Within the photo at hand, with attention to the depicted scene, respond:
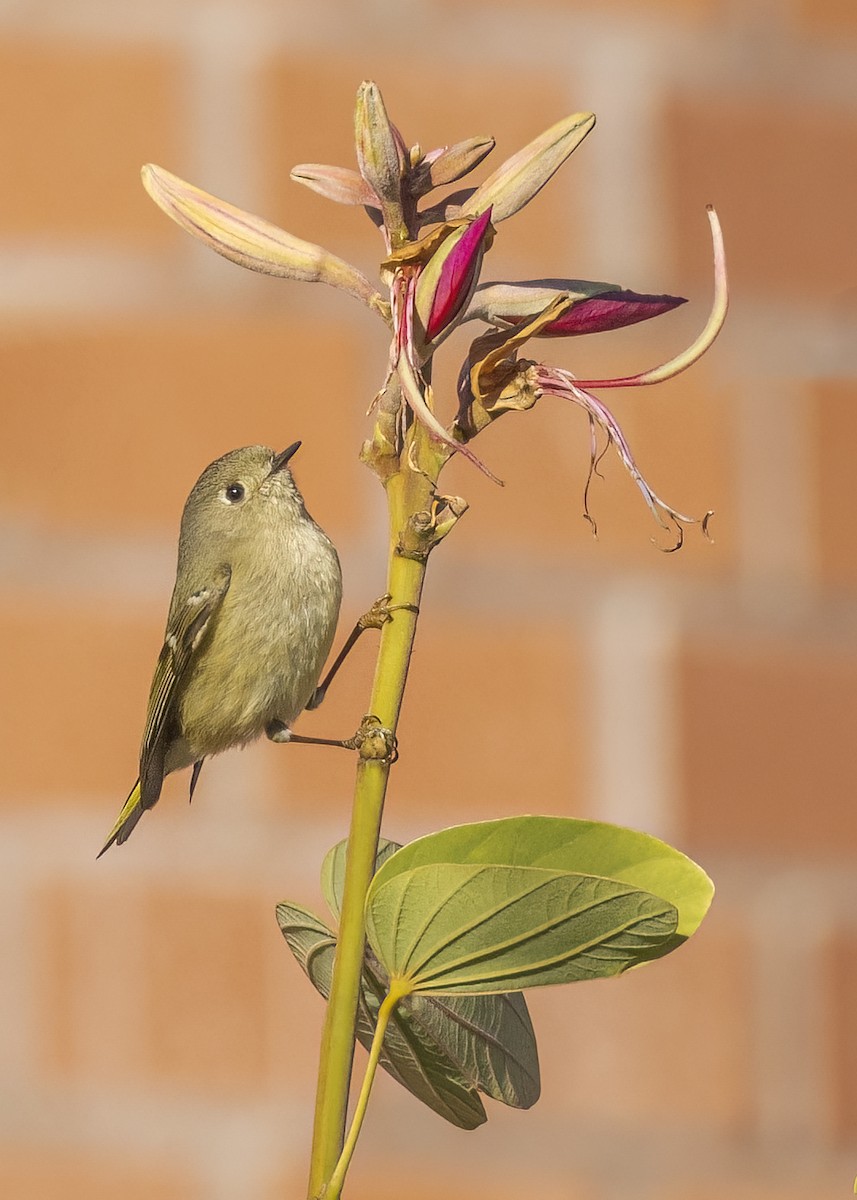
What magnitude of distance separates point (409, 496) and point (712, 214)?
6 cm

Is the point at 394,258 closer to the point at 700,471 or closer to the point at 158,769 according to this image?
the point at 158,769

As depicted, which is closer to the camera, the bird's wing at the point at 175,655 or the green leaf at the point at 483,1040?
the green leaf at the point at 483,1040

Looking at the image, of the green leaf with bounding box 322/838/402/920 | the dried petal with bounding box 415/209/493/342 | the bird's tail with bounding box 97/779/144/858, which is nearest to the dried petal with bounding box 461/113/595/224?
the dried petal with bounding box 415/209/493/342

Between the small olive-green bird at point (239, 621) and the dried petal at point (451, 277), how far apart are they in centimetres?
34

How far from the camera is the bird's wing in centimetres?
59

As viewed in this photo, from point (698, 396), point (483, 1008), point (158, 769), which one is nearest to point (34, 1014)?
point (158, 769)

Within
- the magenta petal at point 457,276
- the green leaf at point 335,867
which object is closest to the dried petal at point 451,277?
the magenta petal at point 457,276

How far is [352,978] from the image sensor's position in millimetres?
221

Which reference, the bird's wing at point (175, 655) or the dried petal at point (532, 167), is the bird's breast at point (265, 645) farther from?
the dried petal at point (532, 167)

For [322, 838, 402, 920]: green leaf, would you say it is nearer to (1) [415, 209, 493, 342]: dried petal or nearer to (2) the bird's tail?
(1) [415, 209, 493, 342]: dried petal

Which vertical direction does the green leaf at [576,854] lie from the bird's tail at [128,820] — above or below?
below

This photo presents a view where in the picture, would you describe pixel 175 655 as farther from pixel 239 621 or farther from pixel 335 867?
pixel 335 867

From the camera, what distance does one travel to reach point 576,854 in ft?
0.77

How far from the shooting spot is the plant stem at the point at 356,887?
22cm
